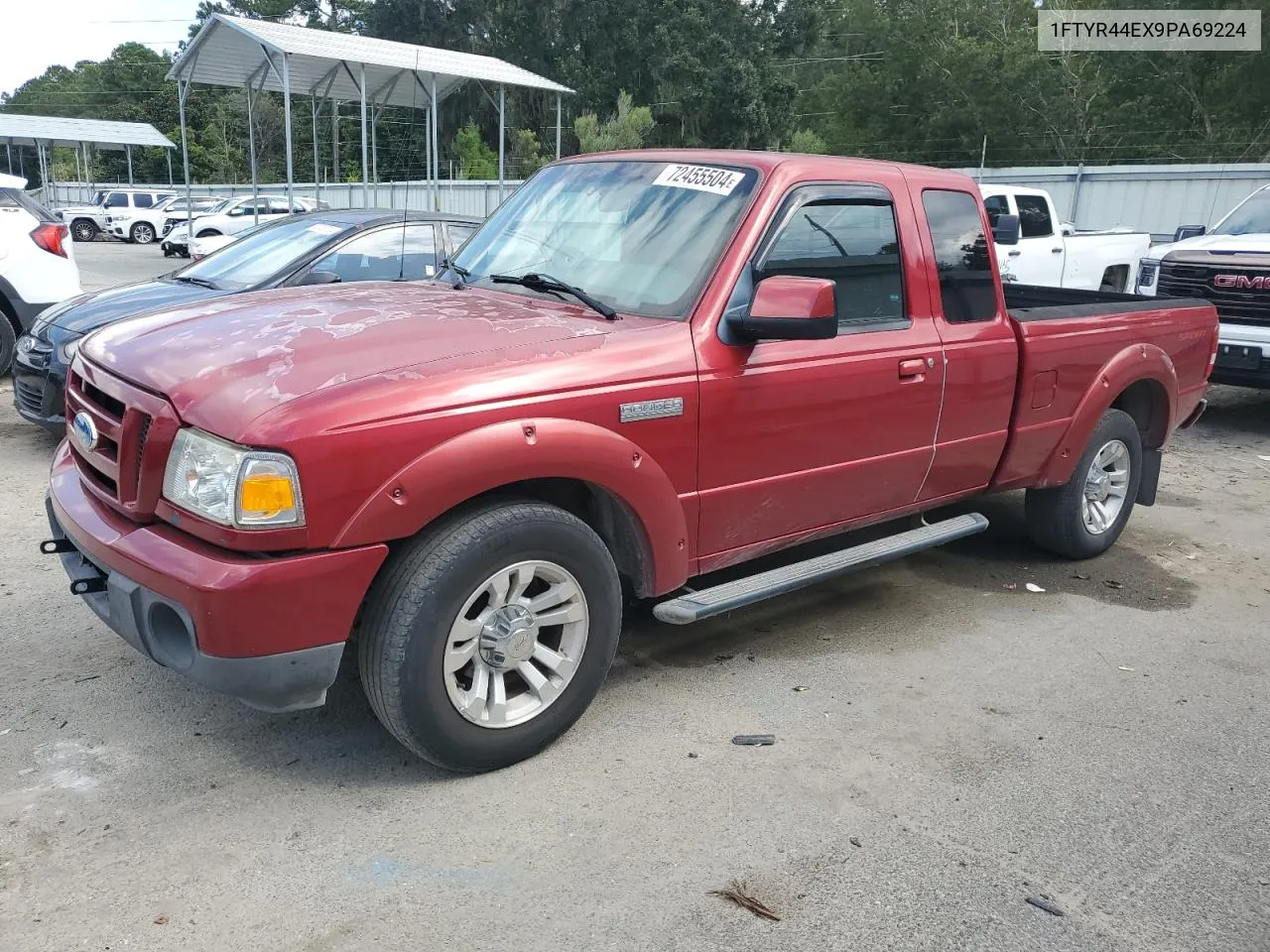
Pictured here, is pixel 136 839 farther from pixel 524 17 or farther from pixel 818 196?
pixel 524 17

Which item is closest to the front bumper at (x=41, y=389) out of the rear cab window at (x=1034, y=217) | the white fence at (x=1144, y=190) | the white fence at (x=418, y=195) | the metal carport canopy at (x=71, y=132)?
the rear cab window at (x=1034, y=217)

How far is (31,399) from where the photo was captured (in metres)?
6.73

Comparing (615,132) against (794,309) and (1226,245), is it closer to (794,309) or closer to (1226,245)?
(1226,245)

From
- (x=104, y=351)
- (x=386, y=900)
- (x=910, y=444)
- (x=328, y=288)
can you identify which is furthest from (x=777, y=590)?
(x=104, y=351)

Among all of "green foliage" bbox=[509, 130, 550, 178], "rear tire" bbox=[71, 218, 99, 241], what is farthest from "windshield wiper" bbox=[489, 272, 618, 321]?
"rear tire" bbox=[71, 218, 99, 241]

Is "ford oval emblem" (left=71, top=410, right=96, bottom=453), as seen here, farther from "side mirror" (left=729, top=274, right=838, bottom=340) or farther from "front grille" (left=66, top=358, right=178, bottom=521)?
"side mirror" (left=729, top=274, right=838, bottom=340)

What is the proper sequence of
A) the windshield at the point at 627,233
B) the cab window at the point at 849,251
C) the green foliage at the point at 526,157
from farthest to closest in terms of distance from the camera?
the green foliage at the point at 526,157 < the cab window at the point at 849,251 < the windshield at the point at 627,233

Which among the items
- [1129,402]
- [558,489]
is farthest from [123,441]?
[1129,402]

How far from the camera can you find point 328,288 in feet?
13.6

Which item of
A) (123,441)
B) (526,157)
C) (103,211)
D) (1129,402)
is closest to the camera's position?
(123,441)

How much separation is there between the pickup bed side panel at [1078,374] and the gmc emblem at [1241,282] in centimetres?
389

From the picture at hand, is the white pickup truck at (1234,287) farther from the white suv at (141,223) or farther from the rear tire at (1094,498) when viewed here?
the white suv at (141,223)

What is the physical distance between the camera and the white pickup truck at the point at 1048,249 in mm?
12539

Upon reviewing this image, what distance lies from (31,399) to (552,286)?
4546mm
